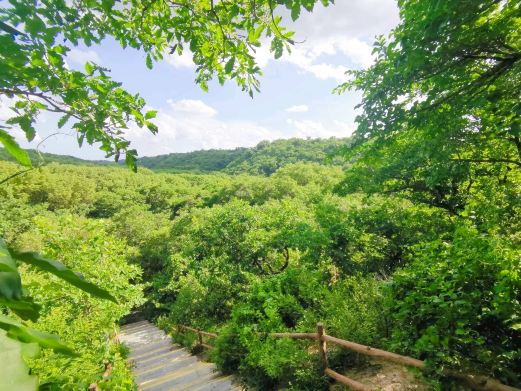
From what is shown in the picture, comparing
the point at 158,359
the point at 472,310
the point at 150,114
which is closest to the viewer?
the point at 150,114

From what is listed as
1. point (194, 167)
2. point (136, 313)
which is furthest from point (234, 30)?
point (194, 167)

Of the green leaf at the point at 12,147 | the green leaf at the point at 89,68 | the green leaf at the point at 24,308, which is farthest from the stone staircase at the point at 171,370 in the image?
the green leaf at the point at 12,147

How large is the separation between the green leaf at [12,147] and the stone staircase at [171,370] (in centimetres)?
667

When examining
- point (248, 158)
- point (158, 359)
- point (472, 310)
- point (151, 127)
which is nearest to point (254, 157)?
point (248, 158)

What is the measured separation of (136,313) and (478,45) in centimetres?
2459

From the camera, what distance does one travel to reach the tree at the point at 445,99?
431 centimetres

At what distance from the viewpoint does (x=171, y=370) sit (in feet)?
28.1

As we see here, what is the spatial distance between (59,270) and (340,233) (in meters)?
7.70

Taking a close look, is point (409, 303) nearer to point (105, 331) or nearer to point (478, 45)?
point (478, 45)

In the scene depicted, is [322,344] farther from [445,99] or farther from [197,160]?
[197,160]

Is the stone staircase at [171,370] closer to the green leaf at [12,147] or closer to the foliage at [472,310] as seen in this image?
the foliage at [472,310]

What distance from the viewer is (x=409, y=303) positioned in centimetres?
354

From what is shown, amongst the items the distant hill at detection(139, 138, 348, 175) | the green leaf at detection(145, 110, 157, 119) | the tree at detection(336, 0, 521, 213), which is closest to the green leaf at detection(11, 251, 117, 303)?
the green leaf at detection(145, 110, 157, 119)

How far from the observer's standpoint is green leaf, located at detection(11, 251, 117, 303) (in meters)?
0.51
